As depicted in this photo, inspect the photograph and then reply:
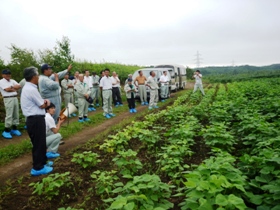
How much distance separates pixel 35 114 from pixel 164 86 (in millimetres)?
10300

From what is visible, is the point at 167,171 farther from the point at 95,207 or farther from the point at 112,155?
the point at 112,155

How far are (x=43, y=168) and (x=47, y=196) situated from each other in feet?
3.52

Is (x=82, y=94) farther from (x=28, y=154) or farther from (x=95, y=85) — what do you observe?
(x=95, y=85)

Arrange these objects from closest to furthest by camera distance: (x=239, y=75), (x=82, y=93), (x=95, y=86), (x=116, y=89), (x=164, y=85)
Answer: (x=82, y=93), (x=95, y=86), (x=116, y=89), (x=164, y=85), (x=239, y=75)

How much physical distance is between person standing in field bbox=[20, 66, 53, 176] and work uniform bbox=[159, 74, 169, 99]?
32.0 ft

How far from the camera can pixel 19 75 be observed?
12297 mm

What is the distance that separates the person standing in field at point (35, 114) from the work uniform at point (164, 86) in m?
9.77

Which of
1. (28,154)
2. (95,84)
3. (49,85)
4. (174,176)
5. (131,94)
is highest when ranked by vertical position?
(49,85)

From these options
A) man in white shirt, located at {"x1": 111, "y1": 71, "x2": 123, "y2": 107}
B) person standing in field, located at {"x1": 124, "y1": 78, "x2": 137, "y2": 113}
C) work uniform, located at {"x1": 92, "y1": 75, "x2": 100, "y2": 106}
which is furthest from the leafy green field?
work uniform, located at {"x1": 92, "y1": 75, "x2": 100, "y2": 106}

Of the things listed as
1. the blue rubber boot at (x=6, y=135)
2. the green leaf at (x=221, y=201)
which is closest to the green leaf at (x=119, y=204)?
the green leaf at (x=221, y=201)

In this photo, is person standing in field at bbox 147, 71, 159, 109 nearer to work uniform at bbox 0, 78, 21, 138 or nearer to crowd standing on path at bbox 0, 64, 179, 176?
crowd standing on path at bbox 0, 64, 179, 176

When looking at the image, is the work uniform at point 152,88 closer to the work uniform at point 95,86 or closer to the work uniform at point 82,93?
the work uniform at point 95,86

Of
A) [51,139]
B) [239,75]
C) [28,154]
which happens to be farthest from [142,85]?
[239,75]

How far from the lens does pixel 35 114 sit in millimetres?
4344
